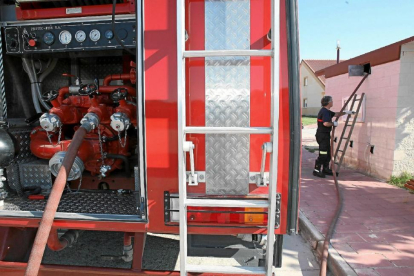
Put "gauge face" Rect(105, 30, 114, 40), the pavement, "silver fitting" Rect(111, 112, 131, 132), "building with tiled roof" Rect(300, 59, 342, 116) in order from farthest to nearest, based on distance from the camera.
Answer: "building with tiled roof" Rect(300, 59, 342, 116) → the pavement → "gauge face" Rect(105, 30, 114, 40) → "silver fitting" Rect(111, 112, 131, 132)

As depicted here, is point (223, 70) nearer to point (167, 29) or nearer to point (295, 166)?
point (167, 29)

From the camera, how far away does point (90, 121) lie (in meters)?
2.76

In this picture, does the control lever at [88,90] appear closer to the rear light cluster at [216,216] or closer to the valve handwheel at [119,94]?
the valve handwheel at [119,94]

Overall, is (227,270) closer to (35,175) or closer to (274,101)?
(274,101)

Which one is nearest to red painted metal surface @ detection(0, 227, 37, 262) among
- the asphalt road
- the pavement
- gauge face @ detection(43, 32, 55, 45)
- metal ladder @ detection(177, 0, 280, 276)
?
the asphalt road

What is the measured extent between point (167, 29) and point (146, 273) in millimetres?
1877

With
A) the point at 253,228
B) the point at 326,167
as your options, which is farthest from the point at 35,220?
the point at 326,167

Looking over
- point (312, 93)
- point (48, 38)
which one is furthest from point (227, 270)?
point (312, 93)

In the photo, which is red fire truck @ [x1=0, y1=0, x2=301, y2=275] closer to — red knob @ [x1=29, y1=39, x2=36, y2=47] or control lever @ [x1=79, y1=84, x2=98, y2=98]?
control lever @ [x1=79, y1=84, x2=98, y2=98]

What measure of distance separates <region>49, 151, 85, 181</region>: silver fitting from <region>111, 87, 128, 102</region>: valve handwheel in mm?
715

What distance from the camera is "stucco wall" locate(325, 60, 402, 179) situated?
20.6 feet

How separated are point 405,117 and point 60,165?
21.4 ft

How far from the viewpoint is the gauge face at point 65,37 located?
9.66 feet

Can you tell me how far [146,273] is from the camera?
2.32m
